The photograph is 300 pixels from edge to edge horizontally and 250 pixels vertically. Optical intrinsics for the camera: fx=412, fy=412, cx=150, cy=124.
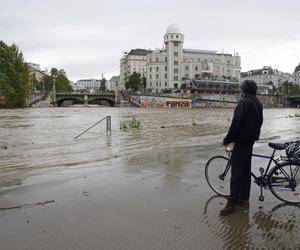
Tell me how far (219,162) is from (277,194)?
120cm

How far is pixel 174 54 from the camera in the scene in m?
159

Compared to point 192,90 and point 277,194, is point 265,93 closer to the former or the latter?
point 192,90

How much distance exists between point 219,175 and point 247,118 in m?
1.51

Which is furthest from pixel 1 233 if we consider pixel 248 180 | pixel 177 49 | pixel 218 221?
pixel 177 49

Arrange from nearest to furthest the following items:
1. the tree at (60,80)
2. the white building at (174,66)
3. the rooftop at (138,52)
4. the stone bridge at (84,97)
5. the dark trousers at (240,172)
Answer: the dark trousers at (240,172), the stone bridge at (84,97), the tree at (60,80), the white building at (174,66), the rooftop at (138,52)

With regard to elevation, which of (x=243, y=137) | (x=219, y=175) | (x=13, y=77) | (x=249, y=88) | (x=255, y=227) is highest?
(x=13, y=77)

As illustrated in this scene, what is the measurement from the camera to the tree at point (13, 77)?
85.3 meters

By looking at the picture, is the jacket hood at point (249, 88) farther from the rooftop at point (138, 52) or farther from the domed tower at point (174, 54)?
the rooftop at point (138, 52)

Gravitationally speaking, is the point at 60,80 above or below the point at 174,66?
below

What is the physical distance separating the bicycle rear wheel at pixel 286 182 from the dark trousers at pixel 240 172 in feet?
1.43

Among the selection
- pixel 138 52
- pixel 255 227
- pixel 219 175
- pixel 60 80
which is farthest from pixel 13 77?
pixel 138 52

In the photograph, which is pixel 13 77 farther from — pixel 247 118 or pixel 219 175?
pixel 247 118

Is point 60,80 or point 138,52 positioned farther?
point 138,52

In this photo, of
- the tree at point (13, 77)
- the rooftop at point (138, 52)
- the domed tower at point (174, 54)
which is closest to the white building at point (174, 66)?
the domed tower at point (174, 54)
